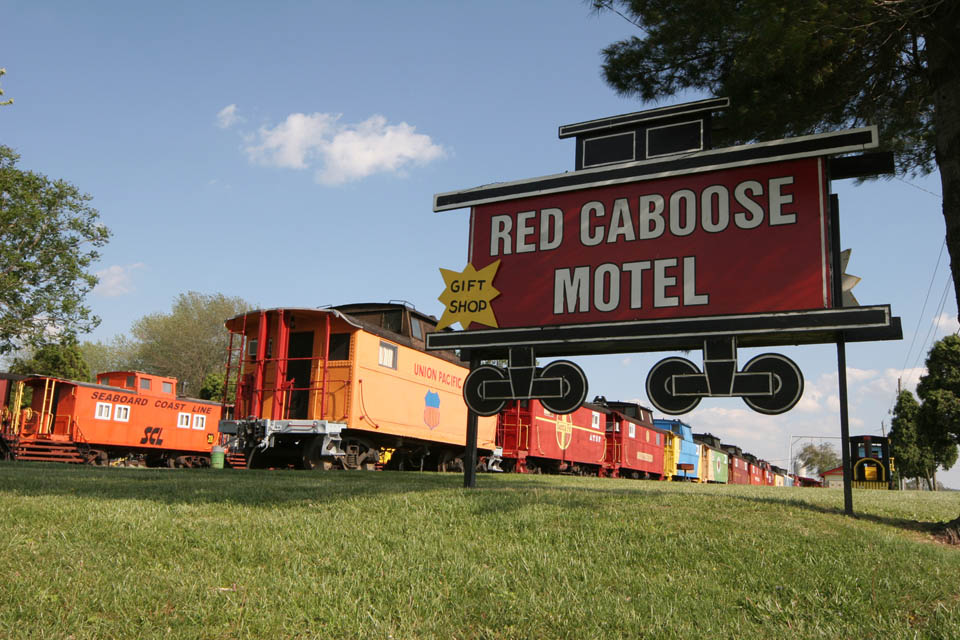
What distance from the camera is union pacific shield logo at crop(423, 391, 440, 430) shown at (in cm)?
1809

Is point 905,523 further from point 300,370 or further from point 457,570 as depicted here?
point 300,370

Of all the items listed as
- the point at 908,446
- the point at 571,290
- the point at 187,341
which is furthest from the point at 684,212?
the point at 187,341

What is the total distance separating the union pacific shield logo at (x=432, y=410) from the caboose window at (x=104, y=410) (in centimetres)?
1172

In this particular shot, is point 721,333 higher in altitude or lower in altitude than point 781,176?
lower

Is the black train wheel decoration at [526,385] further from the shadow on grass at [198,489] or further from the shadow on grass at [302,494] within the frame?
the shadow on grass at [198,489]

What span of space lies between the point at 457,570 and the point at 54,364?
1714 inches

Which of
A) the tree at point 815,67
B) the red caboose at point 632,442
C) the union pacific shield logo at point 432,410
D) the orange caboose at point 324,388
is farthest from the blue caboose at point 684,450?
the tree at point 815,67

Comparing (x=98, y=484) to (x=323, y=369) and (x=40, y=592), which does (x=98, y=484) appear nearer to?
(x=40, y=592)

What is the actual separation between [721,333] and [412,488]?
13.5 ft

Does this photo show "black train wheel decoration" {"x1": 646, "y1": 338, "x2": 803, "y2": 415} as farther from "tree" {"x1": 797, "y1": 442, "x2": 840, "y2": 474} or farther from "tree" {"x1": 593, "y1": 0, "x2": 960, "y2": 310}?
"tree" {"x1": 797, "y1": 442, "x2": 840, "y2": 474}

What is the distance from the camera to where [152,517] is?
6273mm

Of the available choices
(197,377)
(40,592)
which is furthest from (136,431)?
(197,377)

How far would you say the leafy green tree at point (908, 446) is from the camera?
1520 inches

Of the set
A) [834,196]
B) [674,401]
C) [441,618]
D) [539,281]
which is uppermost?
[834,196]
